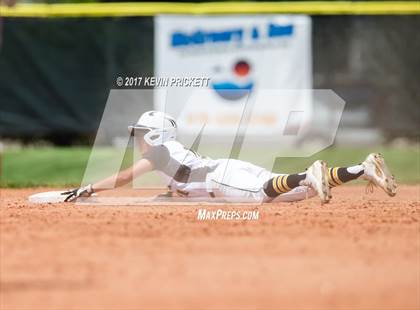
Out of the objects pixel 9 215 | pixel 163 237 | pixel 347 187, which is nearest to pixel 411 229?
pixel 163 237

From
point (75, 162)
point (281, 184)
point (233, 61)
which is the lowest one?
point (281, 184)

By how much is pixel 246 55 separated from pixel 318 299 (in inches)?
420

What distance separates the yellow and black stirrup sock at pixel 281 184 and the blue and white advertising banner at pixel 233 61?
20.9ft

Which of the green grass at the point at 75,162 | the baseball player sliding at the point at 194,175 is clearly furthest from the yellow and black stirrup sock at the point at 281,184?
the green grass at the point at 75,162

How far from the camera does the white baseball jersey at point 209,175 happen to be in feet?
29.7

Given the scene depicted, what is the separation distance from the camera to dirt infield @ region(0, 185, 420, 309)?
5.16 meters

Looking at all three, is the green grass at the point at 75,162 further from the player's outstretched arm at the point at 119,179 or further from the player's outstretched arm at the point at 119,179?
the player's outstretched arm at the point at 119,179

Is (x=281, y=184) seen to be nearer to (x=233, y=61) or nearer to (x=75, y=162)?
(x=75, y=162)

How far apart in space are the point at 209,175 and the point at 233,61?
6528 mm

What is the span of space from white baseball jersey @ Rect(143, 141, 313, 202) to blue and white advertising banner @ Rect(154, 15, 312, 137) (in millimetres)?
6058

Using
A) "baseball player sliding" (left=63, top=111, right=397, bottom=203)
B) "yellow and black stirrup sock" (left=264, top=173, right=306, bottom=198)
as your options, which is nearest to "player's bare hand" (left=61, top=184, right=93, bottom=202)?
"baseball player sliding" (left=63, top=111, right=397, bottom=203)

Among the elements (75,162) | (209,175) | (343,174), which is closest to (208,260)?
(343,174)

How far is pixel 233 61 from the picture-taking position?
15461mm

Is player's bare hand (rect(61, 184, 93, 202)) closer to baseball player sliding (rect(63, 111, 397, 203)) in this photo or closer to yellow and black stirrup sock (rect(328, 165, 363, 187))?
baseball player sliding (rect(63, 111, 397, 203))
